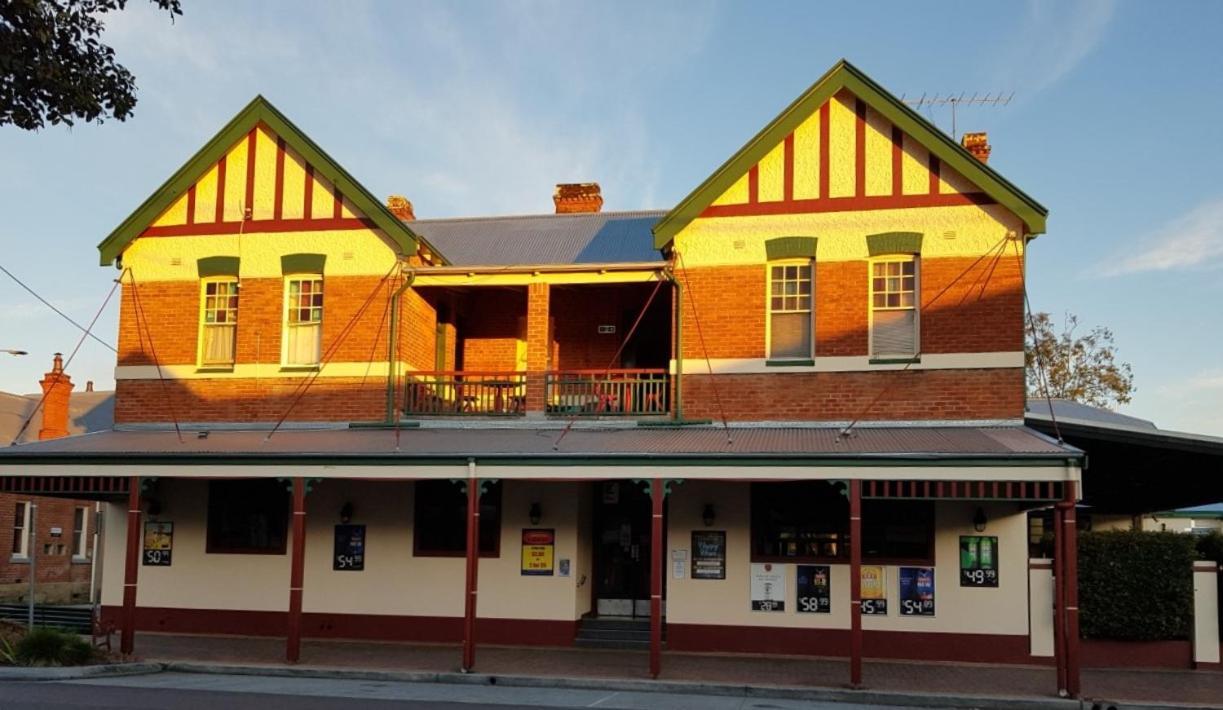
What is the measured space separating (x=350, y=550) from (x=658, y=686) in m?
6.70

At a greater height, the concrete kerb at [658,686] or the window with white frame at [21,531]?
the window with white frame at [21,531]

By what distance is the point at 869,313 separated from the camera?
56.4 feet

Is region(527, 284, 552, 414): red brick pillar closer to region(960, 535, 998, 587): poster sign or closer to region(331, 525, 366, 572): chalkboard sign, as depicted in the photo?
region(331, 525, 366, 572): chalkboard sign

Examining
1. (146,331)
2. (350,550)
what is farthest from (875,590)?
(146,331)

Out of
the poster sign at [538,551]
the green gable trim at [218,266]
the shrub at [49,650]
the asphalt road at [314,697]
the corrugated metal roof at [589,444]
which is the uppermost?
the green gable trim at [218,266]

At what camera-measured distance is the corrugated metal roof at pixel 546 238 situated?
20750mm

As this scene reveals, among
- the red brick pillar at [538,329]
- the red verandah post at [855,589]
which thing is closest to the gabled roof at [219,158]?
the red brick pillar at [538,329]

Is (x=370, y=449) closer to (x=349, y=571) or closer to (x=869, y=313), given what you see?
(x=349, y=571)

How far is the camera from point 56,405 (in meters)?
31.3

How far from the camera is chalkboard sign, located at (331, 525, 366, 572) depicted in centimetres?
1844

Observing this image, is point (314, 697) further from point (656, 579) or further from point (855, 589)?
point (855, 589)

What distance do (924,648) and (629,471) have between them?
528 cm

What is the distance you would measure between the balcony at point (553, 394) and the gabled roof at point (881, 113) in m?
2.36

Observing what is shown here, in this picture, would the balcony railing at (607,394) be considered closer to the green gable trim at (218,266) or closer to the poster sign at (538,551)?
the poster sign at (538,551)
